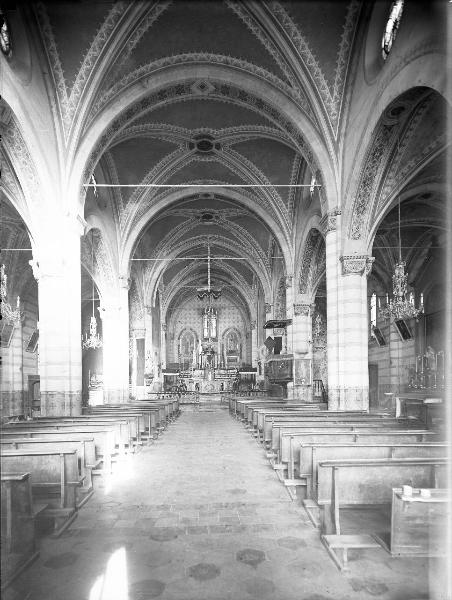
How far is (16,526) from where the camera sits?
456cm

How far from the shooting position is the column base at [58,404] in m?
13.7

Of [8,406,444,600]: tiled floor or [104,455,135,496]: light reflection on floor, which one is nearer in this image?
[8,406,444,600]: tiled floor

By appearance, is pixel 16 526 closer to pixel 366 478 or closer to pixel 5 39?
pixel 366 478

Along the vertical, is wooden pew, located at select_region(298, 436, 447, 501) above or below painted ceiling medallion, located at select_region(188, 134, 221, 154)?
below

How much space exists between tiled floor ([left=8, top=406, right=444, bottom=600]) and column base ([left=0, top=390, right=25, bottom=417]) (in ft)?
63.1

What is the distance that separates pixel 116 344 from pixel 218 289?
877cm

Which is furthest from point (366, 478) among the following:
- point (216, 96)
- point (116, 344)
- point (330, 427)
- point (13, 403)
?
point (13, 403)

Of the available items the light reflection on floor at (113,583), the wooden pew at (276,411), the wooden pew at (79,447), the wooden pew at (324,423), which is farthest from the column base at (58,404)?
the light reflection on floor at (113,583)

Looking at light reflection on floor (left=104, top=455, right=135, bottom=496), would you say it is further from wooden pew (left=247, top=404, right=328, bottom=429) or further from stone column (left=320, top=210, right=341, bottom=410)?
stone column (left=320, top=210, right=341, bottom=410)

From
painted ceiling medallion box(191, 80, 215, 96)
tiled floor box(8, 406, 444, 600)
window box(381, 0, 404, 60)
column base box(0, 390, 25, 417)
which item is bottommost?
column base box(0, 390, 25, 417)

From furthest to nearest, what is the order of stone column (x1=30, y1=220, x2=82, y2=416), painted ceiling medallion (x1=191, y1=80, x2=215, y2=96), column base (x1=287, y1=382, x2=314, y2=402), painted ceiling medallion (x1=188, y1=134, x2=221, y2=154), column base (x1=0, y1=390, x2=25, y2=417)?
column base (x1=0, y1=390, x2=25, y2=417)
column base (x1=287, y1=382, x2=314, y2=402)
painted ceiling medallion (x1=188, y1=134, x2=221, y2=154)
painted ceiling medallion (x1=191, y1=80, x2=215, y2=96)
stone column (x1=30, y1=220, x2=82, y2=416)

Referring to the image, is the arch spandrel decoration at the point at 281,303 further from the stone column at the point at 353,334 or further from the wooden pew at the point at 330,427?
the wooden pew at the point at 330,427

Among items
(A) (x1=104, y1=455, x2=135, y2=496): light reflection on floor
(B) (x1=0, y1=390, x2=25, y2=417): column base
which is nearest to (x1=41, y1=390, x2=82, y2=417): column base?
(A) (x1=104, y1=455, x2=135, y2=496): light reflection on floor

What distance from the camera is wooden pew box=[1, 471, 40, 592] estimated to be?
4.35 metres
